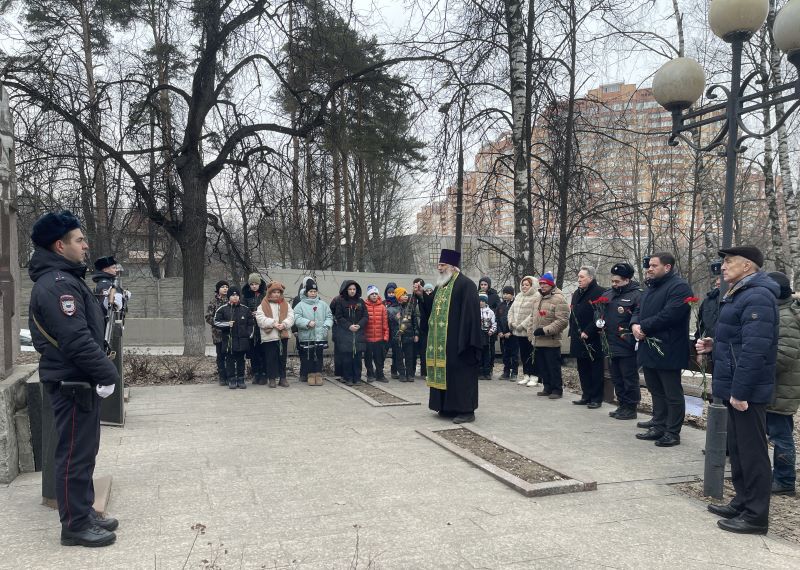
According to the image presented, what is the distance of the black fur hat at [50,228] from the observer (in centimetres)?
384

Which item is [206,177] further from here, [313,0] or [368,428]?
[368,428]

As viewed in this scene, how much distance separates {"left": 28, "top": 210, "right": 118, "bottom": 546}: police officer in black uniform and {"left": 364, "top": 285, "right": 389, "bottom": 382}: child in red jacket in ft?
22.0

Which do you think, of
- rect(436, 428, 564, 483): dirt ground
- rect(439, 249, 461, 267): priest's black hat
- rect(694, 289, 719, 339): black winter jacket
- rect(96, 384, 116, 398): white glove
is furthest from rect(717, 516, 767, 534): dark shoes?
rect(439, 249, 461, 267): priest's black hat

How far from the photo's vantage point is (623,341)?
761 cm

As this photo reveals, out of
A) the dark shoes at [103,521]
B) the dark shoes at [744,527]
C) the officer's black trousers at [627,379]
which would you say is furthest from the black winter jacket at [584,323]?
the dark shoes at [103,521]

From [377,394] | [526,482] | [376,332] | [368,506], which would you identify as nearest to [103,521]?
[368,506]

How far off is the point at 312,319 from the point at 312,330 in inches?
7.1

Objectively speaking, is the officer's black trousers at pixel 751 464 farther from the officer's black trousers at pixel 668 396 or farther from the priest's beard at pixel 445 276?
Answer: the priest's beard at pixel 445 276

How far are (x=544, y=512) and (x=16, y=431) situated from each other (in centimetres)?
419

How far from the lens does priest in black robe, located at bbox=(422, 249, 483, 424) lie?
737 centimetres

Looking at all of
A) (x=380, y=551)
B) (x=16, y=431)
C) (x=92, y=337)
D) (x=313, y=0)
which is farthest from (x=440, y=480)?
(x=313, y=0)

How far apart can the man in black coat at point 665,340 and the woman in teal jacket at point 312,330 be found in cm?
514

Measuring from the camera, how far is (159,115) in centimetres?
1310

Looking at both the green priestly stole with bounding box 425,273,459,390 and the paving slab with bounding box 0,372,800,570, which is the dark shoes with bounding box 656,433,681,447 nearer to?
the paving slab with bounding box 0,372,800,570
